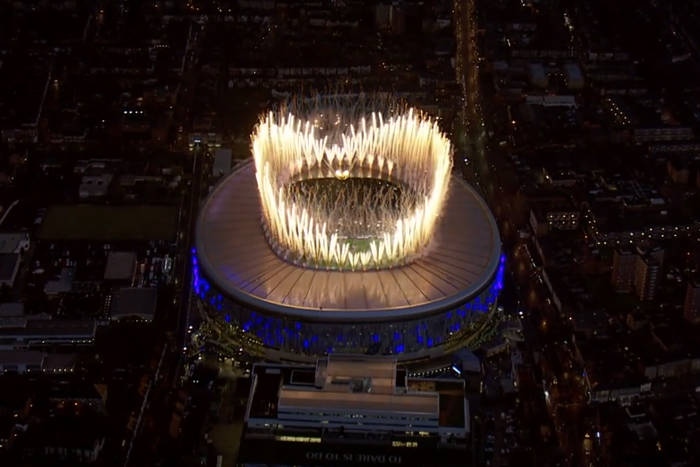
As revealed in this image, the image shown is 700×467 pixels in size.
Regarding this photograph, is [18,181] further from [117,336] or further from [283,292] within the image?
[283,292]

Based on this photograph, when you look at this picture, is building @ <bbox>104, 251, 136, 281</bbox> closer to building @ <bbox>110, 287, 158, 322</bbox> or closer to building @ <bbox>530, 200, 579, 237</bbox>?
building @ <bbox>110, 287, 158, 322</bbox>

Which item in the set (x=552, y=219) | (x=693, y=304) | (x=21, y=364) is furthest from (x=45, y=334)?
(x=693, y=304)

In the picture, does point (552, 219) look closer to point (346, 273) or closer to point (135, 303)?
point (346, 273)

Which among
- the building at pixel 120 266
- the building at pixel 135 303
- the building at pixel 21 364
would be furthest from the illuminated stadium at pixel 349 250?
the building at pixel 21 364

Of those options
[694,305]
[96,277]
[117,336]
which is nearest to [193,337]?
[117,336]

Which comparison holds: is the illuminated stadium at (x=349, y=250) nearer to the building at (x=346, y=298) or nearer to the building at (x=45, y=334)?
the building at (x=346, y=298)

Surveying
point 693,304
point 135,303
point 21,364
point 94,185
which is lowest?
point 21,364
